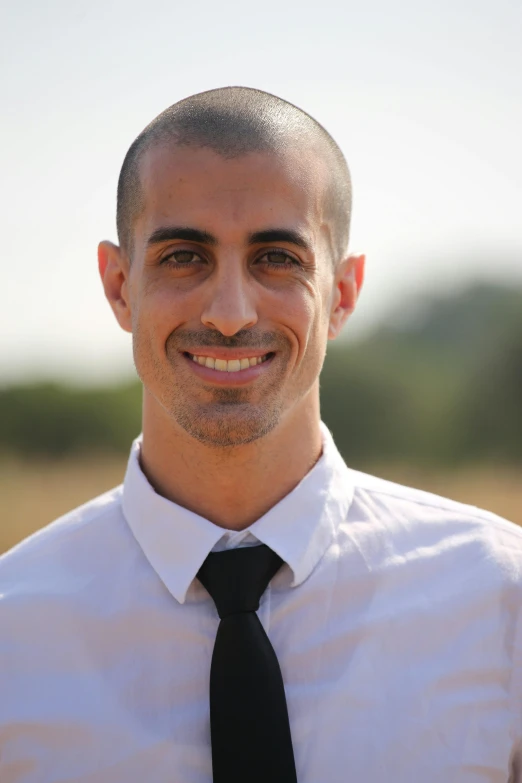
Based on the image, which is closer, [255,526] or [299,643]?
[299,643]

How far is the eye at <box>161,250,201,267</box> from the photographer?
285 cm

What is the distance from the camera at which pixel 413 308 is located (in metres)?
28.4

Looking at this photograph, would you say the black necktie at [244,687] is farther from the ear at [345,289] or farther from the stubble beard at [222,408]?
the ear at [345,289]

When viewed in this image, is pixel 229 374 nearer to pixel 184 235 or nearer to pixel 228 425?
pixel 228 425

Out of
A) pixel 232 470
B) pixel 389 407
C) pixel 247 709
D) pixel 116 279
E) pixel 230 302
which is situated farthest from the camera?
pixel 389 407

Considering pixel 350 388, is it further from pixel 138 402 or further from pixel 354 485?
pixel 354 485

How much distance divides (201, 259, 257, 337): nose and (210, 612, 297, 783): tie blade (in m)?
0.75

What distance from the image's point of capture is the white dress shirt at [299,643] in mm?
2654

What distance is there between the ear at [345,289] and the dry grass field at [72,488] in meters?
8.66

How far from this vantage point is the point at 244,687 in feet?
8.61

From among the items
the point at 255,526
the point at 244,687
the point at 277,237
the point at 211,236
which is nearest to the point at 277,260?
the point at 277,237

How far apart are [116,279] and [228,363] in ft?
1.98

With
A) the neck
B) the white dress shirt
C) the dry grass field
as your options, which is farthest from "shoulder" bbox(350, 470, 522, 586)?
the dry grass field

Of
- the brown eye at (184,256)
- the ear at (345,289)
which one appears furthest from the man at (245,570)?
the ear at (345,289)
